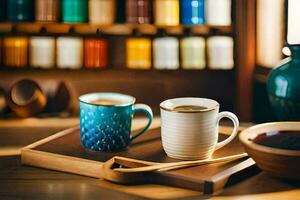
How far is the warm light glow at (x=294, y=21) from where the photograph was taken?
1.29m

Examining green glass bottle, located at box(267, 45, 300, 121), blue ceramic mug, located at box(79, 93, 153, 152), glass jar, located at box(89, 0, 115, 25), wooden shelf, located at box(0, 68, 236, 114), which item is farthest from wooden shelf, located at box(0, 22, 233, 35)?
blue ceramic mug, located at box(79, 93, 153, 152)

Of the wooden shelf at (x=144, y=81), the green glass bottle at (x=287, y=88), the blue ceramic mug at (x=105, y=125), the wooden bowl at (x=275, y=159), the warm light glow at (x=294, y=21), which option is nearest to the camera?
the wooden bowl at (x=275, y=159)

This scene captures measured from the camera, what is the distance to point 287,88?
1.12 m

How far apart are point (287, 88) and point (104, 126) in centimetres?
39

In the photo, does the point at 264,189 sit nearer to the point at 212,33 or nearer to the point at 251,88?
the point at 251,88

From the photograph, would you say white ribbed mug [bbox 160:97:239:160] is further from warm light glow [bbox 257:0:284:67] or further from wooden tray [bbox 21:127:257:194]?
warm light glow [bbox 257:0:284:67]

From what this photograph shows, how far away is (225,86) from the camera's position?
66.5 inches

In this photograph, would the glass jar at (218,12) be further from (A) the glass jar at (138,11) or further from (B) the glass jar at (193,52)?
(A) the glass jar at (138,11)

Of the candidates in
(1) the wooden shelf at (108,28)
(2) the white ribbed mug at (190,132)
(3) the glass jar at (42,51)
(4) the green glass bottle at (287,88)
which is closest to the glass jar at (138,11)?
(1) the wooden shelf at (108,28)

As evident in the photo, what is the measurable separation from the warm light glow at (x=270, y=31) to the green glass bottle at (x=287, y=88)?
11.8 inches

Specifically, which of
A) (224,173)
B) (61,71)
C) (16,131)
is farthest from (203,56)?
(224,173)

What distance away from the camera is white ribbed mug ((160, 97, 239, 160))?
93 centimetres

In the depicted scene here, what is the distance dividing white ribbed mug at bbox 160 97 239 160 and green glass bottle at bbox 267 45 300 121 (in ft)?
0.67

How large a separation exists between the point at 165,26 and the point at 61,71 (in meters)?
0.35
